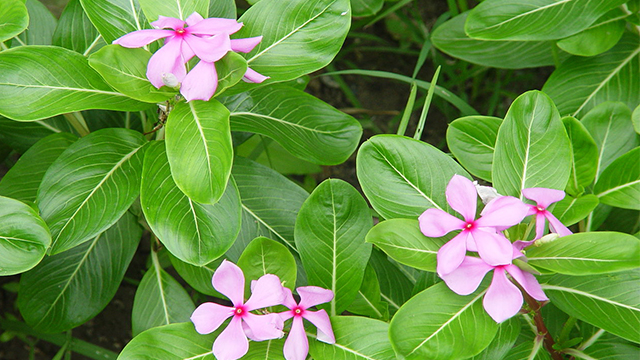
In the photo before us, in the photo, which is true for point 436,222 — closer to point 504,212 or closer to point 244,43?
point 504,212

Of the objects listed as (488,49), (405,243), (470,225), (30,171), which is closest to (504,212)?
(470,225)

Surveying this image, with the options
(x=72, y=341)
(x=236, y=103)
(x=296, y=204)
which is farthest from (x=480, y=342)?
(x=72, y=341)

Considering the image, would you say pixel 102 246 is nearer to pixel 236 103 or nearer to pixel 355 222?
pixel 236 103

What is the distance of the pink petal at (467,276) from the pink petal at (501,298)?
24 mm

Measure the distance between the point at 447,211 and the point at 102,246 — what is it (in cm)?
94

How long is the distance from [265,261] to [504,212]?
1.55 ft

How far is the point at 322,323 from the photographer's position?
1.01 meters

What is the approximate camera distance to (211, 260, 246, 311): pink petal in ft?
3.15

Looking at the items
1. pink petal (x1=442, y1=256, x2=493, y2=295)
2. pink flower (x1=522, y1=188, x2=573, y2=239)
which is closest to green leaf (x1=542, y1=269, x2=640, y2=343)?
pink flower (x1=522, y1=188, x2=573, y2=239)

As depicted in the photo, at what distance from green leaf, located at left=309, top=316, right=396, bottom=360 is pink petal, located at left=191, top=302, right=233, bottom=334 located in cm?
21

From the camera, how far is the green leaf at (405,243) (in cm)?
92

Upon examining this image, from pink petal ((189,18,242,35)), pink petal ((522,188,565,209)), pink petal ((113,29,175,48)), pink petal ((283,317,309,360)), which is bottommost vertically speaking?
pink petal ((283,317,309,360))

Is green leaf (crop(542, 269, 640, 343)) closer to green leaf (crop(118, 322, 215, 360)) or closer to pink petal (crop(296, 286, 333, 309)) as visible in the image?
pink petal (crop(296, 286, 333, 309))

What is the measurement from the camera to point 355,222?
1.12 metres
